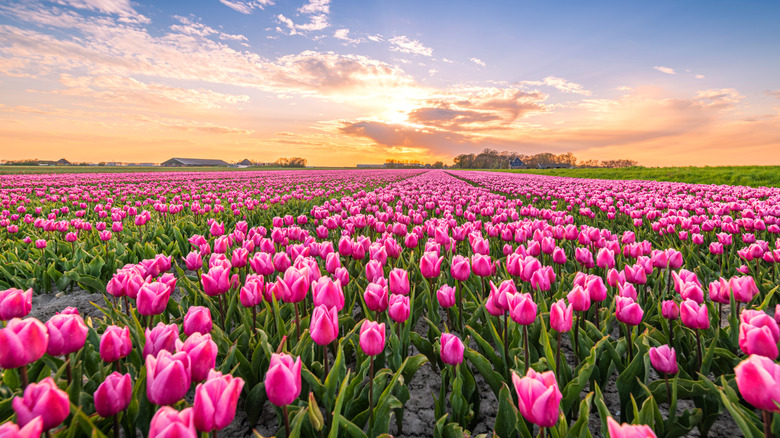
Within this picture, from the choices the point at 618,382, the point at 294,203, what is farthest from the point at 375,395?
the point at 294,203

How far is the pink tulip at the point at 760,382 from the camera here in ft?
4.48

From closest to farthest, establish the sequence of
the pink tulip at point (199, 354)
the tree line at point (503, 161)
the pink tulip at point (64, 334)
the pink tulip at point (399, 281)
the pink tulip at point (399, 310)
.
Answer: the pink tulip at point (199, 354) → the pink tulip at point (64, 334) → the pink tulip at point (399, 310) → the pink tulip at point (399, 281) → the tree line at point (503, 161)

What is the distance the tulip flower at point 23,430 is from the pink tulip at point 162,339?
716 mm

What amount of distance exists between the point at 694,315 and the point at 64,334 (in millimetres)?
3350

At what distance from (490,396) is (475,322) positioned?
582 mm

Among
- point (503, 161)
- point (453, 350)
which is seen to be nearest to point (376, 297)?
point (453, 350)

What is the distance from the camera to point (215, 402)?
1.31 metres

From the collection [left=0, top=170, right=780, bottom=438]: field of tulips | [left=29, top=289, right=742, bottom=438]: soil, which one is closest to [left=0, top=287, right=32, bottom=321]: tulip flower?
[left=0, top=170, right=780, bottom=438]: field of tulips

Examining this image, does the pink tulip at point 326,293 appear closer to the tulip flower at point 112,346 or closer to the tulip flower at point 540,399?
the tulip flower at point 112,346

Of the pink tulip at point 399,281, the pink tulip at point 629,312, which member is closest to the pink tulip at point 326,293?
the pink tulip at point 399,281

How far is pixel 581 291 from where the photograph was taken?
7.90 ft

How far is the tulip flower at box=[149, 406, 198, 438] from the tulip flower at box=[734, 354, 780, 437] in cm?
190

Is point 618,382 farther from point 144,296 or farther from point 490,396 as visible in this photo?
point 144,296

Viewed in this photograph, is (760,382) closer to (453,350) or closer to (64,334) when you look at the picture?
(453,350)
